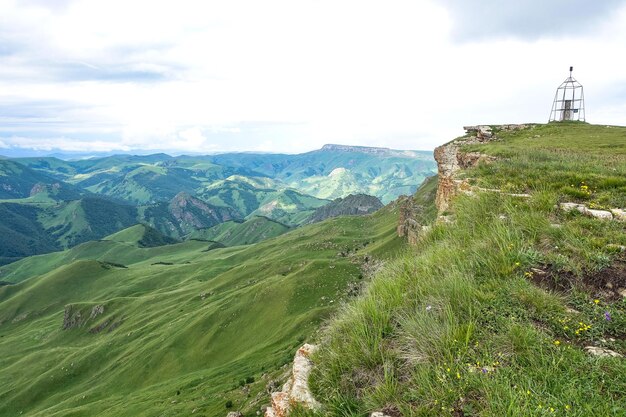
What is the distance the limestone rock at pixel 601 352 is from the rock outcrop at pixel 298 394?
16.9 ft

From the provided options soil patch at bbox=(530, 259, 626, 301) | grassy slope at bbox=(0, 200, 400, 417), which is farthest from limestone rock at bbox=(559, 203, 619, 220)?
grassy slope at bbox=(0, 200, 400, 417)

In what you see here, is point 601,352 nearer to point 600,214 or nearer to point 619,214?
point 600,214

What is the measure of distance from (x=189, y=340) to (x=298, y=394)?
76.0 meters

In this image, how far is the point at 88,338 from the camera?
121 m

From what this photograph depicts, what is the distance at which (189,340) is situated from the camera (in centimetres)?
7394

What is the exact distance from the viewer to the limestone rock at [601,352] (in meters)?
5.79

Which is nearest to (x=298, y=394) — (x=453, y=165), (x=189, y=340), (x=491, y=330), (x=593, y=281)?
(x=491, y=330)

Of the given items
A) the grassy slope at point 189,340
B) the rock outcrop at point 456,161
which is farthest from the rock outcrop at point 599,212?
the grassy slope at point 189,340

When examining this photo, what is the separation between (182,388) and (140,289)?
129010 mm

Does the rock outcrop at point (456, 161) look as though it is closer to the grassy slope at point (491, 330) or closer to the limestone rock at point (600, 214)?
the limestone rock at point (600, 214)

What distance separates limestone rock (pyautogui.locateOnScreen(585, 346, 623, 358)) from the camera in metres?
5.79

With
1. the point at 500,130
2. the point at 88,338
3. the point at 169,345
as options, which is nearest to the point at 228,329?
the point at 169,345

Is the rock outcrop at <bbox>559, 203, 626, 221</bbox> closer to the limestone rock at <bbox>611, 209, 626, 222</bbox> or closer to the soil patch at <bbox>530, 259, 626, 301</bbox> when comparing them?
the limestone rock at <bbox>611, 209, 626, 222</bbox>

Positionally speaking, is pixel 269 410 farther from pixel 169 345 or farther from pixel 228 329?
pixel 169 345
